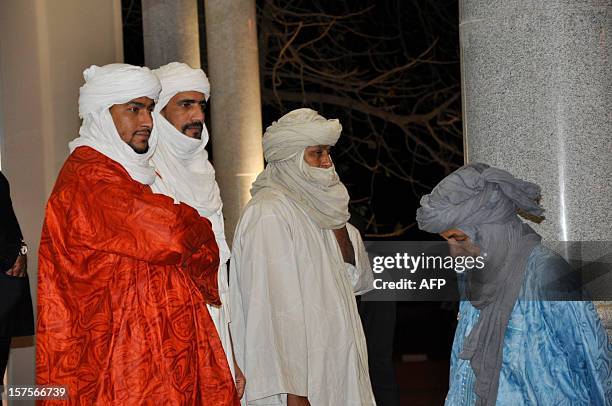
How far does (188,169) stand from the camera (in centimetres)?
327

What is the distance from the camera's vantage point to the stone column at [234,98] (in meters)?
6.93

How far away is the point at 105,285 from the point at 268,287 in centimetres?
87

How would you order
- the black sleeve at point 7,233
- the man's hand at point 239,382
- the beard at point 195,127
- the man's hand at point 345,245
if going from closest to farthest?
the man's hand at point 239,382 → the beard at point 195,127 → the black sleeve at point 7,233 → the man's hand at point 345,245

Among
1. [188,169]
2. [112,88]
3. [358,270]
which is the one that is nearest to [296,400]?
[358,270]

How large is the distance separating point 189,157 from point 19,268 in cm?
93

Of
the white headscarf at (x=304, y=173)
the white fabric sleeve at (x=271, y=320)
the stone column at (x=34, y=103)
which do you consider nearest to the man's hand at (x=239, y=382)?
the white fabric sleeve at (x=271, y=320)

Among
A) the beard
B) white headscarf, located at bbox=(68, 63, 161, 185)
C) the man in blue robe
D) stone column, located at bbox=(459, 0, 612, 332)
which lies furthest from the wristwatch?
stone column, located at bbox=(459, 0, 612, 332)

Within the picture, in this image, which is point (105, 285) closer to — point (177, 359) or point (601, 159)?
point (177, 359)

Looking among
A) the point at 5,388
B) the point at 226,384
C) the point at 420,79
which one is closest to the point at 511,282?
the point at 226,384

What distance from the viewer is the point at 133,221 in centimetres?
272

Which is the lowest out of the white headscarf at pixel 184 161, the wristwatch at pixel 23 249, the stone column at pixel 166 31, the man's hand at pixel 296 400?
the man's hand at pixel 296 400

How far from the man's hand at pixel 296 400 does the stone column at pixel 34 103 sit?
3.61 feet

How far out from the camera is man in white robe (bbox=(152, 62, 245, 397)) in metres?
3.18

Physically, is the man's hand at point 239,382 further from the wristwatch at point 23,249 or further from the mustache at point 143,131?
the wristwatch at point 23,249
